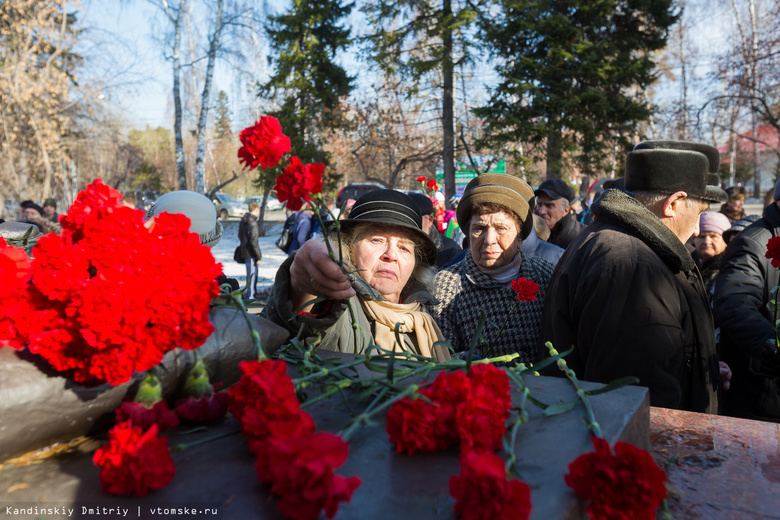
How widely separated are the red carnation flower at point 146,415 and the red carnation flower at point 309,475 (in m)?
0.33

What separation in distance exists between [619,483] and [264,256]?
15752 millimetres

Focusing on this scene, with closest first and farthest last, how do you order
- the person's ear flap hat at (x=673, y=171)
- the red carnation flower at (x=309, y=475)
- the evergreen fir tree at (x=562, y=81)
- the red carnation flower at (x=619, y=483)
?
the red carnation flower at (x=309, y=475) < the red carnation flower at (x=619, y=483) < the person's ear flap hat at (x=673, y=171) < the evergreen fir tree at (x=562, y=81)

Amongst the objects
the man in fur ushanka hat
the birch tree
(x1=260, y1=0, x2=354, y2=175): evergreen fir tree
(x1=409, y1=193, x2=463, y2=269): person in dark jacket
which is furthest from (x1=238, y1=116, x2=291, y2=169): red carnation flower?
the birch tree

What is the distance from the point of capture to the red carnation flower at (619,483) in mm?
744

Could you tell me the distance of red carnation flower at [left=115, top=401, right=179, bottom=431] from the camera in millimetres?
888

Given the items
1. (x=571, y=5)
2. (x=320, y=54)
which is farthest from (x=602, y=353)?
(x=320, y=54)

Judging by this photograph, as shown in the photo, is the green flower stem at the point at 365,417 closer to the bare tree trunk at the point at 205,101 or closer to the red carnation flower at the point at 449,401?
the red carnation flower at the point at 449,401

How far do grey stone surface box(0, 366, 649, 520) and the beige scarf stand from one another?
1.06m

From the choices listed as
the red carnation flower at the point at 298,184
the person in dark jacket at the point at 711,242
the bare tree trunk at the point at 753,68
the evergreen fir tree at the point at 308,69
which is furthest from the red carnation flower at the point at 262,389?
the evergreen fir tree at the point at 308,69

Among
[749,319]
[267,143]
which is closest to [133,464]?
[267,143]

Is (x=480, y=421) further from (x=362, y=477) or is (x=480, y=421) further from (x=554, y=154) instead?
(x=554, y=154)

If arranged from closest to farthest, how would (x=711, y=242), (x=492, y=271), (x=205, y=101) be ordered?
(x=492, y=271), (x=711, y=242), (x=205, y=101)

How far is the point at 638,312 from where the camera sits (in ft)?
6.75

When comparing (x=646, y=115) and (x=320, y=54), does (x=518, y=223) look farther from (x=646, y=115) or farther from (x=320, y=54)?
(x=320, y=54)
